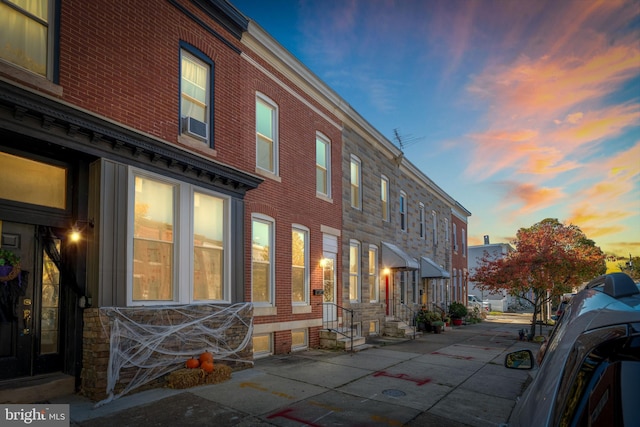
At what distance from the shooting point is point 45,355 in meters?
7.02

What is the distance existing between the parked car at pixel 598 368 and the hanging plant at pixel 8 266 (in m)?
7.00

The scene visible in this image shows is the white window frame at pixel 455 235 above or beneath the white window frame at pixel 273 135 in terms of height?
beneath

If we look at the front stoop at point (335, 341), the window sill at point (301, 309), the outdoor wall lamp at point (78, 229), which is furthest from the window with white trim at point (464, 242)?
the outdoor wall lamp at point (78, 229)

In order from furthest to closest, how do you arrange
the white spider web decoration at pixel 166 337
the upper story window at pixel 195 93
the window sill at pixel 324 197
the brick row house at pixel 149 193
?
the window sill at pixel 324 197
the upper story window at pixel 195 93
the white spider web decoration at pixel 166 337
the brick row house at pixel 149 193

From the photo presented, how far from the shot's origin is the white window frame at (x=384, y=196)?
1950 centimetres

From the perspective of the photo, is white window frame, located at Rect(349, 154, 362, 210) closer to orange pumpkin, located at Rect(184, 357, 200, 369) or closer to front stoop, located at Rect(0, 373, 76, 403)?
orange pumpkin, located at Rect(184, 357, 200, 369)

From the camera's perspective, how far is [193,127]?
9.31m

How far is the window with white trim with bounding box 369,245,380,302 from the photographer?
1758 centimetres

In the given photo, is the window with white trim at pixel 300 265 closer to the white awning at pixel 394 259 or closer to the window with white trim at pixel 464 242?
the white awning at pixel 394 259

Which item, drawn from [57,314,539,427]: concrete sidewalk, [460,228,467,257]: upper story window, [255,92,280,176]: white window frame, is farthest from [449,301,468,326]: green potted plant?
[255,92,280,176]: white window frame

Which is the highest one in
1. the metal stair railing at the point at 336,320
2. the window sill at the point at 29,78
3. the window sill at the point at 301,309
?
the window sill at the point at 29,78

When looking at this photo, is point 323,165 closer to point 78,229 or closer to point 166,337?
point 166,337

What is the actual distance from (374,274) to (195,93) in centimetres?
1085

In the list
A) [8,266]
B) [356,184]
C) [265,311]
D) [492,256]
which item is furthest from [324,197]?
[492,256]
